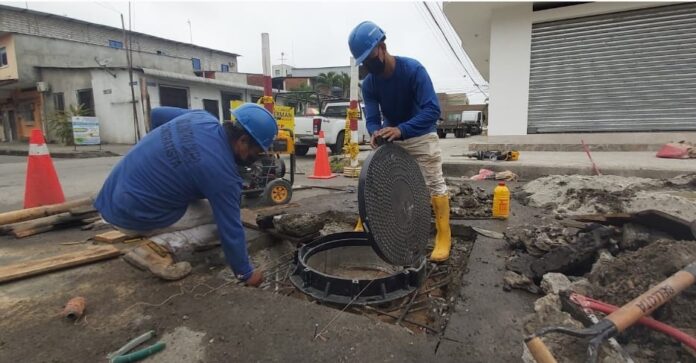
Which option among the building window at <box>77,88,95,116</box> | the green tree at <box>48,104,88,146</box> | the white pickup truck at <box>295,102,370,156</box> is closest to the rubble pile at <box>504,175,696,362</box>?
the white pickup truck at <box>295,102,370,156</box>

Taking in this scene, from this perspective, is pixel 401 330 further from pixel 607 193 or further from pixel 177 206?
pixel 607 193

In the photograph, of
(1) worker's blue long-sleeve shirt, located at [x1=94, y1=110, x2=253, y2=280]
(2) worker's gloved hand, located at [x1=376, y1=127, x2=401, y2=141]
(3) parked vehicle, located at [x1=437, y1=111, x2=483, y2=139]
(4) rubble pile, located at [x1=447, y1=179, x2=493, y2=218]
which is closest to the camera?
(1) worker's blue long-sleeve shirt, located at [x1=94, y1=110, x2=253, y2=280]

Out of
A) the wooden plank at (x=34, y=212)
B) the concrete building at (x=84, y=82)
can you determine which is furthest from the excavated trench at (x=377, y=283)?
the concrete building at (x=84, y=82)

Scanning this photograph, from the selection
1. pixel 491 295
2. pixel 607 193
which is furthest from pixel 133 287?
pixel 607 193

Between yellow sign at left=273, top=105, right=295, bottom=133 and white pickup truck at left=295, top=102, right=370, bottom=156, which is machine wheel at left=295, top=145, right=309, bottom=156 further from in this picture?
yellow sign at left=273, top=105, right=295, bottom=133

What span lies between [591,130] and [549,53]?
1.87m

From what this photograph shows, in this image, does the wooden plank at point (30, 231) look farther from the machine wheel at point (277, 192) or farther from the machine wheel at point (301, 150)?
the machine wheel at point (301, 150)

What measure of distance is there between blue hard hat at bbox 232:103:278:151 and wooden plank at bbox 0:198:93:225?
2.65m

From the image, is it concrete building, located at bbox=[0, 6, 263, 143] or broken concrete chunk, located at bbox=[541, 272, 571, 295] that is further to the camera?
concrete building, located at bbox=[0, 6, 263, 143]

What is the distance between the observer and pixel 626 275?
1.71 m

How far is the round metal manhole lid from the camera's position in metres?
2.13

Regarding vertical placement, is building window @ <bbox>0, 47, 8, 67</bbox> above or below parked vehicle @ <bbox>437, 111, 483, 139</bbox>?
above

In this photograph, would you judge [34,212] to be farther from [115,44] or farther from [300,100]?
[115,44]

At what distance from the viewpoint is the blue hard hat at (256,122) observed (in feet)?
7.18
